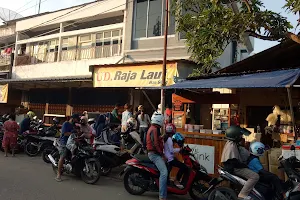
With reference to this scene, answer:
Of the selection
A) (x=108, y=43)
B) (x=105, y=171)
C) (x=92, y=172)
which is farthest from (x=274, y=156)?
(x=108, y=43)

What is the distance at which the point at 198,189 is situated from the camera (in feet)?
19.4

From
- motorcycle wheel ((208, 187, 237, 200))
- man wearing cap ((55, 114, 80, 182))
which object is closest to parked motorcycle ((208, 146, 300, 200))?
motorcycle wheel ((208, 187, 237, 200))

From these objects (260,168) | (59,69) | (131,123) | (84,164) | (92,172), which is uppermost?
(59,69)

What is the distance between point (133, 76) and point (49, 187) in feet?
21.1

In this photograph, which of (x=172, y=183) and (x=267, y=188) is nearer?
(x=267, y=188)

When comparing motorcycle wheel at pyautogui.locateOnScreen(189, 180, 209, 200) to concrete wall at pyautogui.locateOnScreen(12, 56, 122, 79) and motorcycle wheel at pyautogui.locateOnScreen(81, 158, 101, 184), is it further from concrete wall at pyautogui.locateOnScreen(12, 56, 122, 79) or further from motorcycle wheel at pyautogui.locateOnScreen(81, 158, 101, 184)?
concrete wall at pyautogui.locateOnScreen(12, 56, 122, 79)

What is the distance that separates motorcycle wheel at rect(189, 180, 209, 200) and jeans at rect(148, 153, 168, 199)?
67cm

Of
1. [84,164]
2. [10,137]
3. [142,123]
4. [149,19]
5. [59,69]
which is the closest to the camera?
[84,164]

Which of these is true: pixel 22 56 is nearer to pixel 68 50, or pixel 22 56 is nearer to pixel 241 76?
pixel 68 50

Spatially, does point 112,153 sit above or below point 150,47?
below

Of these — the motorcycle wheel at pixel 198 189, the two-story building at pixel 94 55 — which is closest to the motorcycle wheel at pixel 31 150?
the two-story building at pixel 94 55

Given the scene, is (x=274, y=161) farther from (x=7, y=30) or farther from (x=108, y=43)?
(x=7, y=30)

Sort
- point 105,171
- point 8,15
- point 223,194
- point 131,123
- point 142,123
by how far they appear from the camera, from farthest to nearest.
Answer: point 8,15, point 142,123, point 131,123, point 105,171, point 223,194

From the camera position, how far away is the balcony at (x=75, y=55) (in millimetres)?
16031
